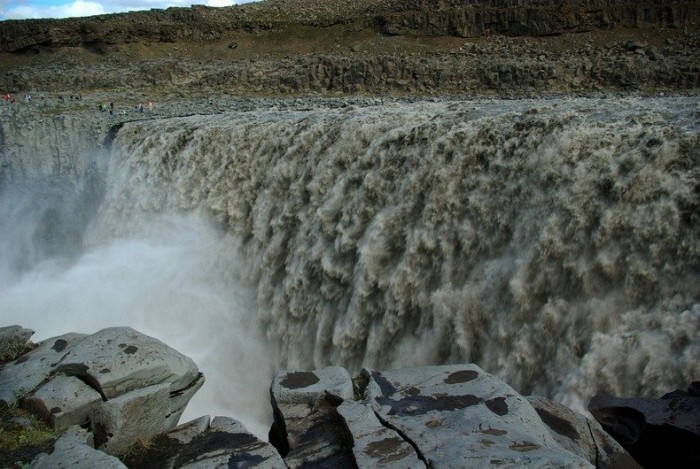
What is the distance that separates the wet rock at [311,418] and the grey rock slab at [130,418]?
1.52m

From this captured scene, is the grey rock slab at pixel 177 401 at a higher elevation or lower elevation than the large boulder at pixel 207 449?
lower

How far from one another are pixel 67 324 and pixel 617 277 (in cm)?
1314

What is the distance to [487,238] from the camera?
9.96 m

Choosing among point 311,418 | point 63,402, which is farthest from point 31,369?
point 311,418

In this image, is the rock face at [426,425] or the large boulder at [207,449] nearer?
the rock face at [426,425]

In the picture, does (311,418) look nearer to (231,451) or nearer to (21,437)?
(231,451)

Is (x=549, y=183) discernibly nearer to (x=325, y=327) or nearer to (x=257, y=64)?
(x=325, y=327)

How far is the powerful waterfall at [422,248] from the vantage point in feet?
26.3

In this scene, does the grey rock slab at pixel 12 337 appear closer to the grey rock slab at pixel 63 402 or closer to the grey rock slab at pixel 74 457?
the grey rock slab at pixel 63 402

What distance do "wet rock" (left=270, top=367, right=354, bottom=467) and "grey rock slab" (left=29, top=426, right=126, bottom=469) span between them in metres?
1.71

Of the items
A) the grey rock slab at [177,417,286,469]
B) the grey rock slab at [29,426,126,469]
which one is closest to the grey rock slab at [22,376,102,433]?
the grey rock slab at [29,426,126,469]

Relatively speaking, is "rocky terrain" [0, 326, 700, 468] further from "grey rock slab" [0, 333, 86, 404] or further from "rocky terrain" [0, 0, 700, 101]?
"rocky terrain" [0, 0, 700, 101]

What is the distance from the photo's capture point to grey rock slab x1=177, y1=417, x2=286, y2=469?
6.17 m

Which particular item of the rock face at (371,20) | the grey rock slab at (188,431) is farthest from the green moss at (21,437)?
the rock face at (371,20)
